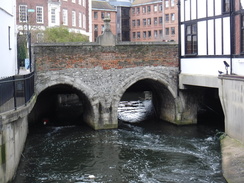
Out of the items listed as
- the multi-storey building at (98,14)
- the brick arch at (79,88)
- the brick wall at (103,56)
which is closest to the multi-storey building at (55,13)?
the multi-storey building at (98,14)

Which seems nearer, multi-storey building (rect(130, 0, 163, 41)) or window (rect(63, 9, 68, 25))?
window (rect(63, 9, 68, 25))

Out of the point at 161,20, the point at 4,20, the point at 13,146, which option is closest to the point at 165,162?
the point at 13,146

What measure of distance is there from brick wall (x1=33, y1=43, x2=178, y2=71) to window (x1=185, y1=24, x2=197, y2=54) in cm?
117

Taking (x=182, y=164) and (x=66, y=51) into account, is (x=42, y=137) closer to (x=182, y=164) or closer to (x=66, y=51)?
(x=66, y=51)

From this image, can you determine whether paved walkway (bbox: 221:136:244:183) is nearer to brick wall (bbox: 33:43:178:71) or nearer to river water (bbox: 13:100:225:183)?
river water (bbox: 13:100:225:183)

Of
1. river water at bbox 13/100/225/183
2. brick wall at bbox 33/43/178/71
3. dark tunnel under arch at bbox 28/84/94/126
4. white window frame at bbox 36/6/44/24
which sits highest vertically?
white window frame at bbox 36/6/44/24

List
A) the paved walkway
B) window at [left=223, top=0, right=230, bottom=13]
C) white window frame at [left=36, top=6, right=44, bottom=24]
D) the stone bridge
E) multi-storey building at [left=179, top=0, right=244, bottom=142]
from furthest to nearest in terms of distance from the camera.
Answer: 1. white window frame at [left=36, top=6, right=44, bottom=24]
2. the stone bridge
3. window at [left=223, top=0, right=230, bottom=13]
4. multi-storey building at [left=179, top=0, right=244, bottom=142]
5. the paved walkway

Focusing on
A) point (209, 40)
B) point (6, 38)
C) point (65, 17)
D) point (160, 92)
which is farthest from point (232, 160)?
point (65, 17)

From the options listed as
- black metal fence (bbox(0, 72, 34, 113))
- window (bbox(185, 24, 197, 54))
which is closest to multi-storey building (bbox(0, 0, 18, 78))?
black metal fence (bbox(0, 72, 34, 113))

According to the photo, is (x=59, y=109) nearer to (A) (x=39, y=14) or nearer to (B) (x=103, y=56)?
(B) (x=103, y=56)

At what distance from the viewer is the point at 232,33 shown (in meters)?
17.4

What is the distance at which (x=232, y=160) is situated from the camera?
14.1 m

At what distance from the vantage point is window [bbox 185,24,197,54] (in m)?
20.8

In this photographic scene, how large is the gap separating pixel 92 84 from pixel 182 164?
8152 mm
